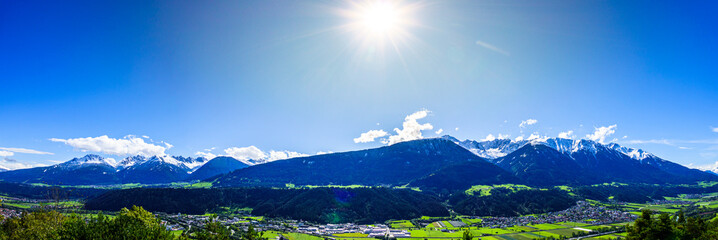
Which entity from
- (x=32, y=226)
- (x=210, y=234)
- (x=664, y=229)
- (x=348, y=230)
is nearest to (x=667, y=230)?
(x=664, y=229)

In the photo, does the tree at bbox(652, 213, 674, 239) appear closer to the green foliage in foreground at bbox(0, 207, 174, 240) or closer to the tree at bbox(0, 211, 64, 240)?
the green foliage in foreground at bbox(0, 207, 174, 240)

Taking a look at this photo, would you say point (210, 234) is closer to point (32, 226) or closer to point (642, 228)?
point (32, 226)

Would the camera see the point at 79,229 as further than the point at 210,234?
No

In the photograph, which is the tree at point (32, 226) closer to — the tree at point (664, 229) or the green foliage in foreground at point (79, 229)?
the green foliage in foreground at point (79, 229)

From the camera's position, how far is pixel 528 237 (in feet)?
496

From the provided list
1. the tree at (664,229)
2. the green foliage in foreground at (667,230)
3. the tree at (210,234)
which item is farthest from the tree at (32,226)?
the tree at (664,229)

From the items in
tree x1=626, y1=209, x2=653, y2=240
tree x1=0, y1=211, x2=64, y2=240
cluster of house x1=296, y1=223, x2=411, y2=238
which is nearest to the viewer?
tree x1=626, y1=209, x2=653, y2=240

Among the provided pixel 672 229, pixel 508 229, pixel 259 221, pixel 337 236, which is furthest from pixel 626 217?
pixel 259 221

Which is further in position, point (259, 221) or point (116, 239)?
point (259, 221)

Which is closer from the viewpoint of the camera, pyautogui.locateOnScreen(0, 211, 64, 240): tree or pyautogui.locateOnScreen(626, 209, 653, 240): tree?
pyautogui.locateOnScreen(626, 209, 653, 240): tree

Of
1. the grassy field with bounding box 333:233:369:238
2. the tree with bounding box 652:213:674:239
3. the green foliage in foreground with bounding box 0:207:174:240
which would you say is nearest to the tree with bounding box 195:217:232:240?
the green foliage in foreground with bounding box 0:207:174:240

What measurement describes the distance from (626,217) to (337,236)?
7423 inches

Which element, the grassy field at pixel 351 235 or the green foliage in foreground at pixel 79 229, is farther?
the grassy field at pixel 351 235

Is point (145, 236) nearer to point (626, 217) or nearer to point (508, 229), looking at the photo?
point (508, 229)
